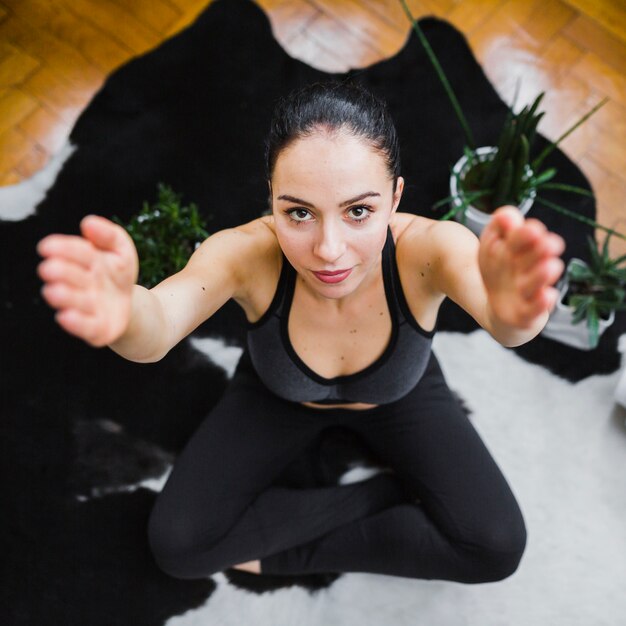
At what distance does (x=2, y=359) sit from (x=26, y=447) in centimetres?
23

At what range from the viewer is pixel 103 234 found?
65cm

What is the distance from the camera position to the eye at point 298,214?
0.86 metres

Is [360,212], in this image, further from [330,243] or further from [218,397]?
[218,397]

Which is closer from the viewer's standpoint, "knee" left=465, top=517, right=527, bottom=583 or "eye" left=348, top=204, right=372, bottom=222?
"eye" left=348, top=204, right=372, bottom=222

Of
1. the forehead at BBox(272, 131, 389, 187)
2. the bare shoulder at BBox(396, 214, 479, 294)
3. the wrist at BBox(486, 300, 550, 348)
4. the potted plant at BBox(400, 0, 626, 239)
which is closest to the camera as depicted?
the wrist at BBox(486, 300, 550, 348)

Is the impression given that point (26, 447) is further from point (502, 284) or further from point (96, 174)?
point (502, 284)

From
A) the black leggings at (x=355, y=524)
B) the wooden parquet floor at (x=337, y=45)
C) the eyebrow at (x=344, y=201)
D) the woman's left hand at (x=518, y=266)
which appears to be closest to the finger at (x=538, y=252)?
the woman's left hand at (x=518, y=266)

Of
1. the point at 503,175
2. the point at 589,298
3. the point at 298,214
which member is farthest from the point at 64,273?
the point at 589,298

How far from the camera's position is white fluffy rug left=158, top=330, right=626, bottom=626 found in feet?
4.79

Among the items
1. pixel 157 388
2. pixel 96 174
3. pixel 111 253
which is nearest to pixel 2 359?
pixel 157 388

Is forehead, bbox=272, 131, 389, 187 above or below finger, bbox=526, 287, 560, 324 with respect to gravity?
below

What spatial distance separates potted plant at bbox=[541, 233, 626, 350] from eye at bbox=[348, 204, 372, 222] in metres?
0.75

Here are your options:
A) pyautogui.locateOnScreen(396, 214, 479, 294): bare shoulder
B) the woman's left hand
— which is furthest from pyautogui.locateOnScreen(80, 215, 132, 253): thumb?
pyautogui.locateOnScreen(396, 214, 479, 294): bare shoulder

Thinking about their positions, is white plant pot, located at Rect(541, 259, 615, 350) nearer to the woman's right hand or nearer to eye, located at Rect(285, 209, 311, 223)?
eye, located at Rect(285, 209, 311, 223)
